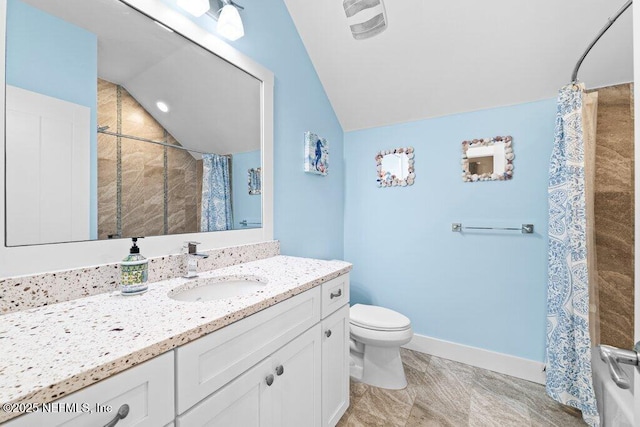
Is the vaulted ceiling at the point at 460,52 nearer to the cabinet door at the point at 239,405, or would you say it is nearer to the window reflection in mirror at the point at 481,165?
the window reflection in mirror at the point at 481,165

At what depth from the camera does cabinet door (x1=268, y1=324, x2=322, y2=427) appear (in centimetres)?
97

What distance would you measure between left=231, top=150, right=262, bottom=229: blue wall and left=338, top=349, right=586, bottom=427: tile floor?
127 cm

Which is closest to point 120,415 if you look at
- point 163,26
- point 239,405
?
point 239,405

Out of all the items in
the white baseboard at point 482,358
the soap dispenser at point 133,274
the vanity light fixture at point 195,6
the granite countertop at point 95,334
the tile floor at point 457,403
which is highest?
the vanity light fixture at point 195,6

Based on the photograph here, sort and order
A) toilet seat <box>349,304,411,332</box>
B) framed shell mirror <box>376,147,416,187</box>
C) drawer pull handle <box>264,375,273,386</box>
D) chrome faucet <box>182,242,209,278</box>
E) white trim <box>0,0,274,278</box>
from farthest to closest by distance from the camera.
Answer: framed shell mirror <box>376,147,416,187</box> < toilet seat <box>349,304,411,332</box> < chrome faucet <box>182,242,209,278</box> < drawer pull handle <box>264,375,273,386</box> < white trim <box>0,0,274,278</box>

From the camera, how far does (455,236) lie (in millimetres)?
2150

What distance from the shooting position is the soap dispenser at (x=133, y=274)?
36.0 inches

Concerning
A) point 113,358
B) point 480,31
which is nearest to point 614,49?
point 480,31

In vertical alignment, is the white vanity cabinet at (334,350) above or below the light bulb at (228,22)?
below

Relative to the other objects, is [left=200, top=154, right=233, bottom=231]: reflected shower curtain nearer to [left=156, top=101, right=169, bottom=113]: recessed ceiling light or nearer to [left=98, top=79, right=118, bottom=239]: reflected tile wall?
[left=156, top=101, right=169, bottom=113]: recessed ceiling light

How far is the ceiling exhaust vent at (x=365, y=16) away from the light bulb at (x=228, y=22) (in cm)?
57

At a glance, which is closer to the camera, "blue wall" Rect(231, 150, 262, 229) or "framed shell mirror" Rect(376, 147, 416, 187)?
"blue wall" Rect(231, 150, 262, 229)

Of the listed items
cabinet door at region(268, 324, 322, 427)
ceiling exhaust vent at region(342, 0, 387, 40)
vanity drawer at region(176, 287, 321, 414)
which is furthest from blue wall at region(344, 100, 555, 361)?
vanity drawer at region(176, 287, 321, 414)

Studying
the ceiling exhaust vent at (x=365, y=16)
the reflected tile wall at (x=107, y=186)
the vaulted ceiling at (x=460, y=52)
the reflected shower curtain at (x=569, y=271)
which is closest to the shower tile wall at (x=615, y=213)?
the vaulted ceiling at (x=460, y=52)
